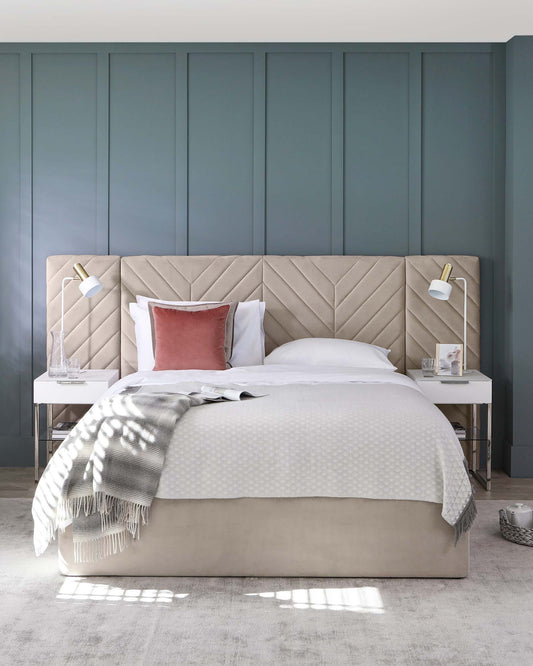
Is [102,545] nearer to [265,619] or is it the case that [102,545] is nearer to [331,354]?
[265,619]

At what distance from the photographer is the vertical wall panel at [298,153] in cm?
509

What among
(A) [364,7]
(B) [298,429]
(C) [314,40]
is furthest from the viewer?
(C) [314,40]

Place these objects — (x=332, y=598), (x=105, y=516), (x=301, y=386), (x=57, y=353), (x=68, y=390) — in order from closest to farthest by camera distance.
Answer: (x=332, y=598) → (x=105, y=516) → (x=301, y=386) → (x=68, y=390) → (x=57, y=353)

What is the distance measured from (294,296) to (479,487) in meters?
1.66

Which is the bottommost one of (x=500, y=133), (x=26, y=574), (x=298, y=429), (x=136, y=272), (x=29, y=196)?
(x=26, y=574)

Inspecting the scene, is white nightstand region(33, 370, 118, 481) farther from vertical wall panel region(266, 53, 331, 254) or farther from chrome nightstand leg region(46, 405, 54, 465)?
vertical wall panel region(266, 53, 331, 254)

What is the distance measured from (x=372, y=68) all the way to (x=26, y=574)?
3751 millimetres

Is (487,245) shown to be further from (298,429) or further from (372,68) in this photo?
(298,429)

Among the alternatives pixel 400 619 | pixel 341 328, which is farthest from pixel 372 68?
pixel 400 619

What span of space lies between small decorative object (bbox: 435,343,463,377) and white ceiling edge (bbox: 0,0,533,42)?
6.47ft

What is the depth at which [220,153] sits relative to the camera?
16.8ft

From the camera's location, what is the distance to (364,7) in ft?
14.4

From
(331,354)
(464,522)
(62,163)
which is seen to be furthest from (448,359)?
(62,163)

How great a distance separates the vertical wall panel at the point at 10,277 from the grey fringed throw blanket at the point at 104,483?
7.05 feet
